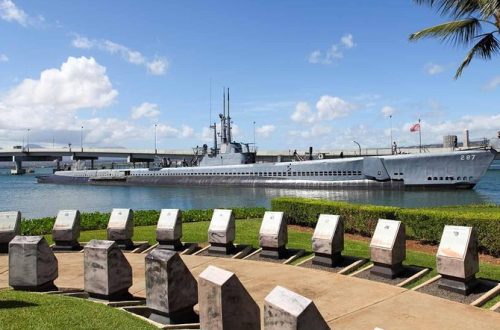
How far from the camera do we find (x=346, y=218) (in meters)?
14.2

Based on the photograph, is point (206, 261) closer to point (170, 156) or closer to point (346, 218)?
point (346, 218)

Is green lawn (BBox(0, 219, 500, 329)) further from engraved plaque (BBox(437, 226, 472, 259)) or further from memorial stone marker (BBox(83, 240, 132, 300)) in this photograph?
engraved plaque (BBox(437, 226, 472, 259))

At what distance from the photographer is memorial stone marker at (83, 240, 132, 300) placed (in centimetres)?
679

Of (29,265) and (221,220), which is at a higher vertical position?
(221,220)

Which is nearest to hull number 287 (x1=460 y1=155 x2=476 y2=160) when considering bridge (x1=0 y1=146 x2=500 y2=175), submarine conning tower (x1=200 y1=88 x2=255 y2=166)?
submarine conning tower (x1=200 y1=88 x2=255 y2=166)

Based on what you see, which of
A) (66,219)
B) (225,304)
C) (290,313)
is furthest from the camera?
(66,219)

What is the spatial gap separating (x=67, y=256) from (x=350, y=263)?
22.7ft

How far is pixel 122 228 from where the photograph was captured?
11.6 meters

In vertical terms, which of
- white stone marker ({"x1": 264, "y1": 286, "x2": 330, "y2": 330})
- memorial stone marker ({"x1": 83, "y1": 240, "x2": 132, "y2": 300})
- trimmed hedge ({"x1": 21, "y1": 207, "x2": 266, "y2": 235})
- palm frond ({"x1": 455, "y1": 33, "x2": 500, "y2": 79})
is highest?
palm frond ({"x1": 455, "y1": 33, "x2": 500, "y2": 79})

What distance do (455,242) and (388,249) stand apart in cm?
118

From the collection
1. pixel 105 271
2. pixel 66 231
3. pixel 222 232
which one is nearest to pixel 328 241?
pixel 222 232

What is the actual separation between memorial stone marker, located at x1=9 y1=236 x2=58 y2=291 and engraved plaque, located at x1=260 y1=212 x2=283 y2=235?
4596 mm

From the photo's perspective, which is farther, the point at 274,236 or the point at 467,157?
the point at 467,157

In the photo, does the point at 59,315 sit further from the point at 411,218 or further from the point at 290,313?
the point at 411,218
